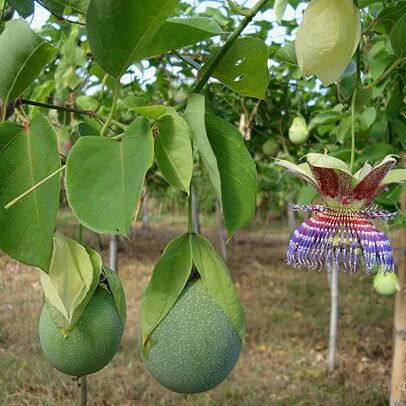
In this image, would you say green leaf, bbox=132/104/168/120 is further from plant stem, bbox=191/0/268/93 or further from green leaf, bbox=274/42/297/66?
green leaf, bbox=274/42/297/66

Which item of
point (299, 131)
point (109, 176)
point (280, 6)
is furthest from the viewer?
point (299, 131)

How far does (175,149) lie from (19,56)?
8.9 inches

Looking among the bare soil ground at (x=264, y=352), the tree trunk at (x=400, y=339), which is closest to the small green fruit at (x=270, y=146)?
the bare soil ground at (x=264, y=352)

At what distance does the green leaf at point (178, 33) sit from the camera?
0.70 m

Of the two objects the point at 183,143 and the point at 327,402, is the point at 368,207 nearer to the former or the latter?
the point at 183,143

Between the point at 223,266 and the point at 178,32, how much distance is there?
0.31 m

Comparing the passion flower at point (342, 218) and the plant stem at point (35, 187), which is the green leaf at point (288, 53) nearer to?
the passion flower at point (342, 218)

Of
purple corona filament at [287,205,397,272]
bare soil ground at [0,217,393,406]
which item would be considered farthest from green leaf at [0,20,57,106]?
bare soil ground at [0,217,393,406]

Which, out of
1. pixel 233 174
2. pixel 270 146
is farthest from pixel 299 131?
pixel 233 174

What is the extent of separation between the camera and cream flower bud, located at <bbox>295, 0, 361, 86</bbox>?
0.71m

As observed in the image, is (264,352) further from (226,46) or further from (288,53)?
(226,46)

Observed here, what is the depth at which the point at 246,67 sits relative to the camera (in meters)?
0.74

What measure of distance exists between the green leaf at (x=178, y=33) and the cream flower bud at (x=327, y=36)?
112 mm

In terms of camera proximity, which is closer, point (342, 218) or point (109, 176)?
point (109, 176)
